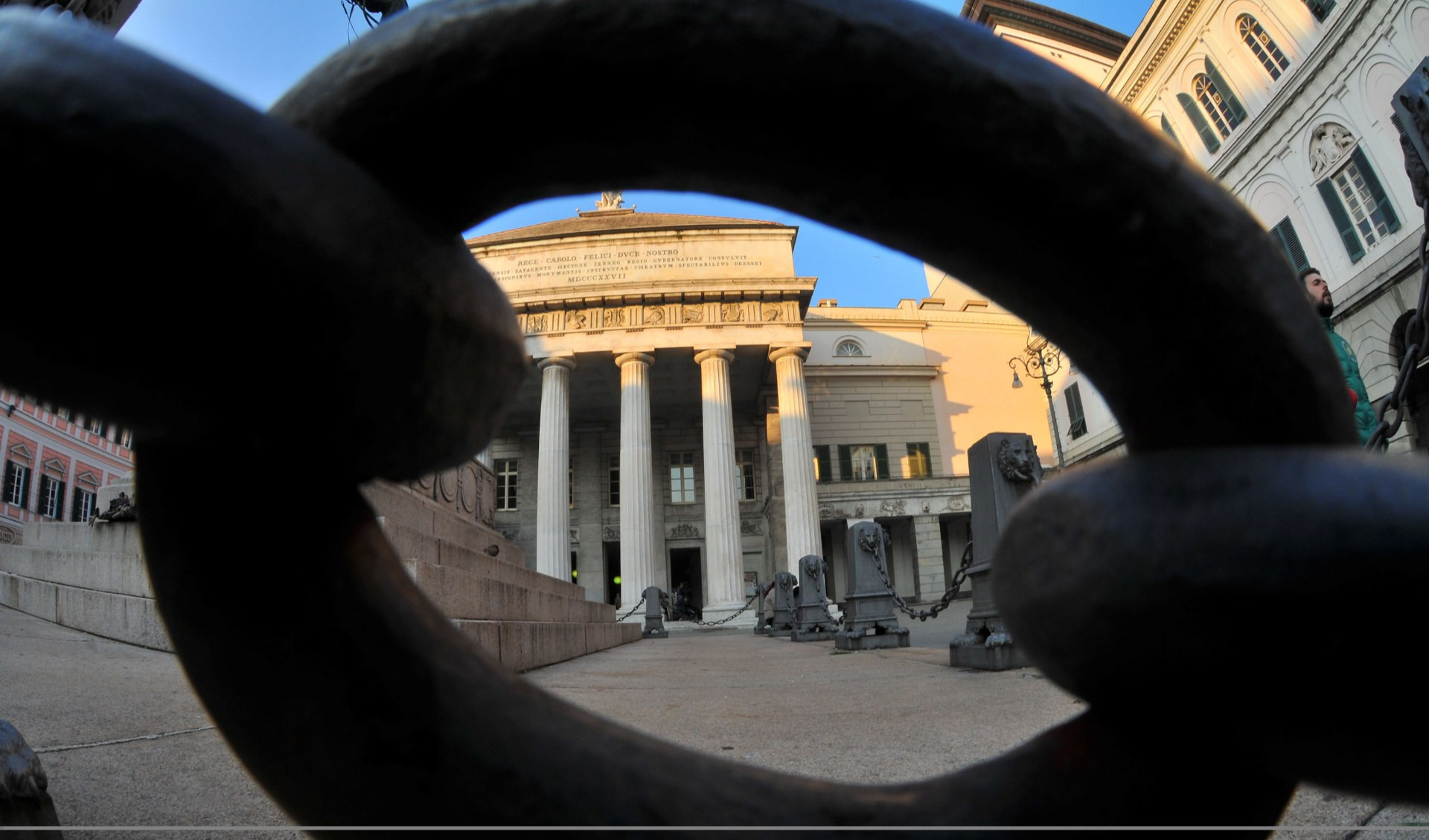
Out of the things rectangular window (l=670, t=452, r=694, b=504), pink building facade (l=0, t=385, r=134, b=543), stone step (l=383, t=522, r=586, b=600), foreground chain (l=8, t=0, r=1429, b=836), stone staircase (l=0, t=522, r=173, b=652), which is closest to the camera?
foreground chain (l=8, t=0, r=1429, b=836)

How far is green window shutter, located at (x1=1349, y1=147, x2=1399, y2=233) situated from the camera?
1202 centimetres

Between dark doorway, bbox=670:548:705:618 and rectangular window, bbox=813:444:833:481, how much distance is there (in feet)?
20.2

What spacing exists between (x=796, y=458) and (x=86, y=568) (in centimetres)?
1942

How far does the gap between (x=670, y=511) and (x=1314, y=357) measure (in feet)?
96.9

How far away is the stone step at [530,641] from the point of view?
423cm

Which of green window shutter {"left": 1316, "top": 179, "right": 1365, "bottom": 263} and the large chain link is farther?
green window shutter {"left": 1316, "top": 179, "right": 1365, "bottom": 263}

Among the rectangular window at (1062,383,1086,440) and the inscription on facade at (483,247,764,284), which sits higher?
the inscription on facade at (483,247,764,284)

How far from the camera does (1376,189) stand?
12180mm

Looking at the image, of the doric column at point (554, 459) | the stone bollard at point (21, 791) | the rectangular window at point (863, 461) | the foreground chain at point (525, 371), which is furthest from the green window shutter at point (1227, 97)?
the stone bollard at point (21, 791)

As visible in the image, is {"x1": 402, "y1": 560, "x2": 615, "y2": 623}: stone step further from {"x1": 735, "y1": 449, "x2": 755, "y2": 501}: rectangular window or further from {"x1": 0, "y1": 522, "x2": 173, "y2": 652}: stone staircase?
{"x1": 735, "y1": 449, "x2": 755, "y2": 501}: rectangular window

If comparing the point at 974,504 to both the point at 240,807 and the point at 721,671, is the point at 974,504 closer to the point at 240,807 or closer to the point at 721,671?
the point at 721,671

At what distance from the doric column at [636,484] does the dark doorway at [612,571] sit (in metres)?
6.86

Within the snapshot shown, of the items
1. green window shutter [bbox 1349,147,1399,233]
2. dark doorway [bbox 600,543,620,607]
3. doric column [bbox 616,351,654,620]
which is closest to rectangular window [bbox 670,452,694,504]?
dark doorway [bbox 600,543,620,607]

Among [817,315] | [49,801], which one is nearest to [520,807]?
[49,801]
